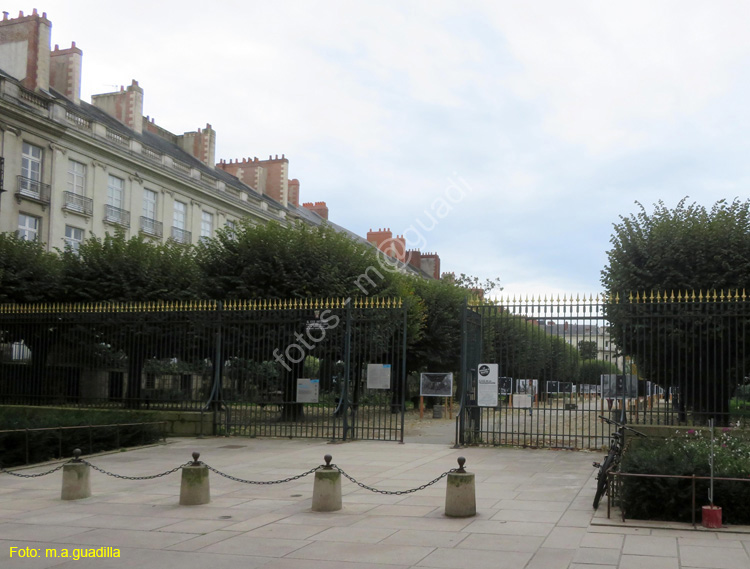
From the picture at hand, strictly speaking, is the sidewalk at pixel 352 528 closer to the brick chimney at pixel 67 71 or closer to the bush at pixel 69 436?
the bush at pixel 69 436

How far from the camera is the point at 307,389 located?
664 inches

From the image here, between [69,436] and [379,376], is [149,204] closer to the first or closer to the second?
[379,376]

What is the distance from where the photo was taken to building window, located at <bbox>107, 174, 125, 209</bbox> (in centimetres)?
3950

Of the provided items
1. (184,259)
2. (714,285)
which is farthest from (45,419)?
(714,285)

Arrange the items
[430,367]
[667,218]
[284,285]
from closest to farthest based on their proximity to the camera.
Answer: [667,218]
[284,285]
[430,367]

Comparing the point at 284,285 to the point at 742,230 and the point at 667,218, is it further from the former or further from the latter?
the point at 742,230

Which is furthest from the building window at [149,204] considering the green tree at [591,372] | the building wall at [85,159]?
the green tree at [591,372]

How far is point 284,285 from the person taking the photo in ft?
74.4

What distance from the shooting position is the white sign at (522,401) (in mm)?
14758

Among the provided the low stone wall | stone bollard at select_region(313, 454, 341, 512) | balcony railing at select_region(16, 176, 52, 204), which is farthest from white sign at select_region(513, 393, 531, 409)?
balcony railing at select_region(16, 176, 52, 204)

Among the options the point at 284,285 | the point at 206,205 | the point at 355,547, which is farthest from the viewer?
the point at 206,205

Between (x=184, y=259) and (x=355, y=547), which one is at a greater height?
(x=184, y=259)

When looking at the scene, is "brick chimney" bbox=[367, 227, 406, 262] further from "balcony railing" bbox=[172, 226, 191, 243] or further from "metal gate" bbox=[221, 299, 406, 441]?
"metal gate" bbox=[221, 299, 406, 441]

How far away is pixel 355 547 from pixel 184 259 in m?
19.8
